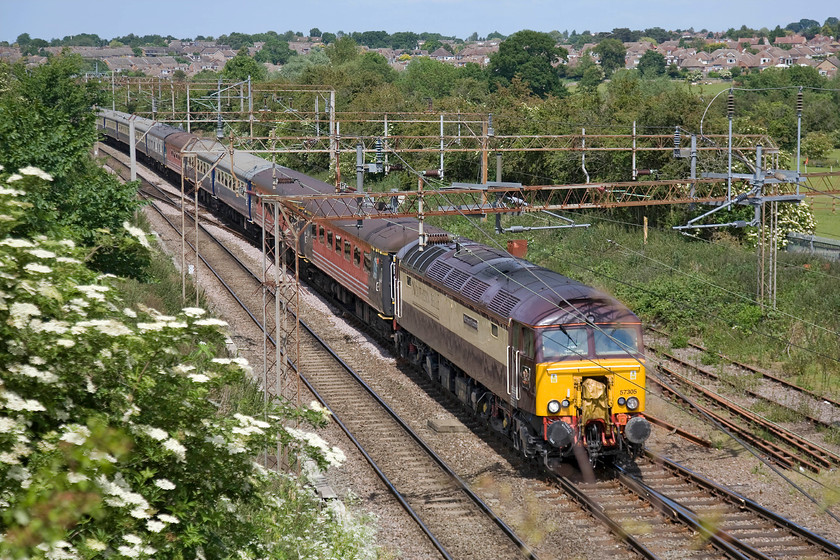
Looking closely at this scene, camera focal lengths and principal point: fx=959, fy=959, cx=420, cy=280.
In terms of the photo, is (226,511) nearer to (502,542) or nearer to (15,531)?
(15,531)

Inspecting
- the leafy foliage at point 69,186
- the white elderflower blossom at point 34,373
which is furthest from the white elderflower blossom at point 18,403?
the leafy foliage at point 69,186

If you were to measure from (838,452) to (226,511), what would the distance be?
14.0m

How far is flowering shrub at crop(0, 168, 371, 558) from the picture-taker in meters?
7.02

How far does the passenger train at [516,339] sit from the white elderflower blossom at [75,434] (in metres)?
9.81

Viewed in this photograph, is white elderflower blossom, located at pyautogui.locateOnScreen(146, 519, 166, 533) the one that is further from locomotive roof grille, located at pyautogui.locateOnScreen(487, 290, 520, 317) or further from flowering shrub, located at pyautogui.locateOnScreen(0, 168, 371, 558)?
locomotive roof grille, located at pyautogui.locateOnScreen(487, 290, 520, 317)

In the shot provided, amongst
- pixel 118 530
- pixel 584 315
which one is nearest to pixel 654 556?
pixel 584 315

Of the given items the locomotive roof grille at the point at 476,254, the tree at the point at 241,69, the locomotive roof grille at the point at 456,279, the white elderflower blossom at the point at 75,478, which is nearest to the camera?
the white elderflower blossom at the point at 75,478

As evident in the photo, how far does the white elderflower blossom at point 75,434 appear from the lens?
23.7 ft

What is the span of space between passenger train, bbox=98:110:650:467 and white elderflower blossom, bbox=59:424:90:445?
981 cm

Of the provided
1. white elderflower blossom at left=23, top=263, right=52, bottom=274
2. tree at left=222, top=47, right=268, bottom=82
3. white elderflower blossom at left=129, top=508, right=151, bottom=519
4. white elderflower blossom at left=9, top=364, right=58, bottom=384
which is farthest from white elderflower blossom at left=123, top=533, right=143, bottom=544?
tree at left=222, top=47, right=268, bottom=82

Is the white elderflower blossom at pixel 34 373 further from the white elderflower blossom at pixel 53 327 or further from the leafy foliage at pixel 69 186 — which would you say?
the leafy foliage at pixel 69 186

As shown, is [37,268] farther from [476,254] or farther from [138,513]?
[476,254]

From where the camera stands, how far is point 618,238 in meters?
37.8

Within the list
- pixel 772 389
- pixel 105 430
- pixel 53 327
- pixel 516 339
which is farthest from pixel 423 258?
pixel 53 327
